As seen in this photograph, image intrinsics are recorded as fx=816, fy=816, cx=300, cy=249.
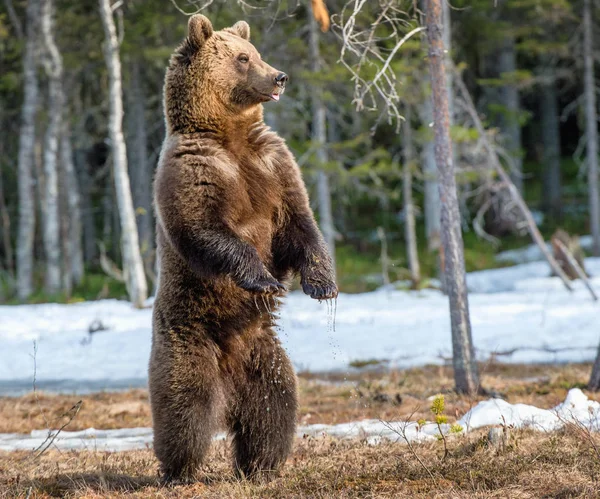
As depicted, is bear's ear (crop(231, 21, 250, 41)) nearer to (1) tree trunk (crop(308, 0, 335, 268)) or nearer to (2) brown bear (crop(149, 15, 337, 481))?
(2) brown bear (crop(149, 15, 337, 481))

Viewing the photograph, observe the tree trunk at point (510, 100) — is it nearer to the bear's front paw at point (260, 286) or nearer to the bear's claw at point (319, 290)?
the bear's claw at point (319, 290)

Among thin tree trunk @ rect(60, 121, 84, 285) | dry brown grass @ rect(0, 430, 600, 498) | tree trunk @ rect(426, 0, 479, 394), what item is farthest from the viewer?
thin tree trunk @ rect(60, 121, 84, 285)

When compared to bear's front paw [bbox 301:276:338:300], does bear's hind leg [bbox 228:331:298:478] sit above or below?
below

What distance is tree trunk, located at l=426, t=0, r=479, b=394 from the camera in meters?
8.29

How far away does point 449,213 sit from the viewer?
27.6ft

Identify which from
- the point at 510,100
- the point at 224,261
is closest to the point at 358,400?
the point at 224,261

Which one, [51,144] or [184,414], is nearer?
[184,414]

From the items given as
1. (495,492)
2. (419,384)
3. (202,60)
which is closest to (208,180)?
(202,60)

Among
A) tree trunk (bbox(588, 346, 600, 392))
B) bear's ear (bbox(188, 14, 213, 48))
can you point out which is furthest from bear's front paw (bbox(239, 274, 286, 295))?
tree trunk (bbox(588, 346, 600, 392))

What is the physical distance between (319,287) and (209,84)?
60.2 inches

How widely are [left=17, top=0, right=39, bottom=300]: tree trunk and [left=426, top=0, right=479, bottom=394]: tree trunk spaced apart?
594 inches

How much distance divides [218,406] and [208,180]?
4.60ft

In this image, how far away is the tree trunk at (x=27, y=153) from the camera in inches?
822

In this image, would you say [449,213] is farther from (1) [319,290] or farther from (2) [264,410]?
(2) [264,410]
